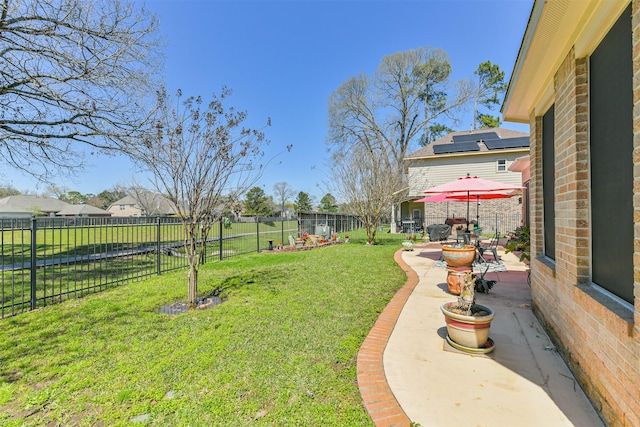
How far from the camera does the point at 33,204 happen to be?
44.0m

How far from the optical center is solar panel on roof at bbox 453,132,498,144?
23.1m

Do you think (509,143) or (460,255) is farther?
(509,143)

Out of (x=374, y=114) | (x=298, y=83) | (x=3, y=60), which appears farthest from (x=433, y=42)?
(x=3, y=60)

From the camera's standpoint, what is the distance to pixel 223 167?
529 cm

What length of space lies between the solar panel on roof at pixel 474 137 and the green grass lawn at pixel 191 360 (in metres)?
22.2

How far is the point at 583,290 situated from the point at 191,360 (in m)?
3.64

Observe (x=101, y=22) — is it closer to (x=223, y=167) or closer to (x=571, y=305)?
(x=223, y=167)

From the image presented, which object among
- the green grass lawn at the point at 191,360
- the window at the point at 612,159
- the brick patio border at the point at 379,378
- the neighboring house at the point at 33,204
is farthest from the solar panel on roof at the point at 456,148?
the neighboring house at the point at 33,204

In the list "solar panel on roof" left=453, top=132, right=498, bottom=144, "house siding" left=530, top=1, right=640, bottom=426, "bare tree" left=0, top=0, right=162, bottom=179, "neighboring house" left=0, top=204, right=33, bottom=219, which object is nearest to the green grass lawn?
"house siding" left=530, top=1, right=640, bottom=426

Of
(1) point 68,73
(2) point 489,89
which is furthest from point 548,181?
(2) point 489,89

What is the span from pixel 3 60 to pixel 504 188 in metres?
12.3

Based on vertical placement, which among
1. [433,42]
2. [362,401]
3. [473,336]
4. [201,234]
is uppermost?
[433,42]

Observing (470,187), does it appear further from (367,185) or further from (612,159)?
(367,185)

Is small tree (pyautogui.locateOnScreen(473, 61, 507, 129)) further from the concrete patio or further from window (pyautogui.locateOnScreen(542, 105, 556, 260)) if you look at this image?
the concrete patio
